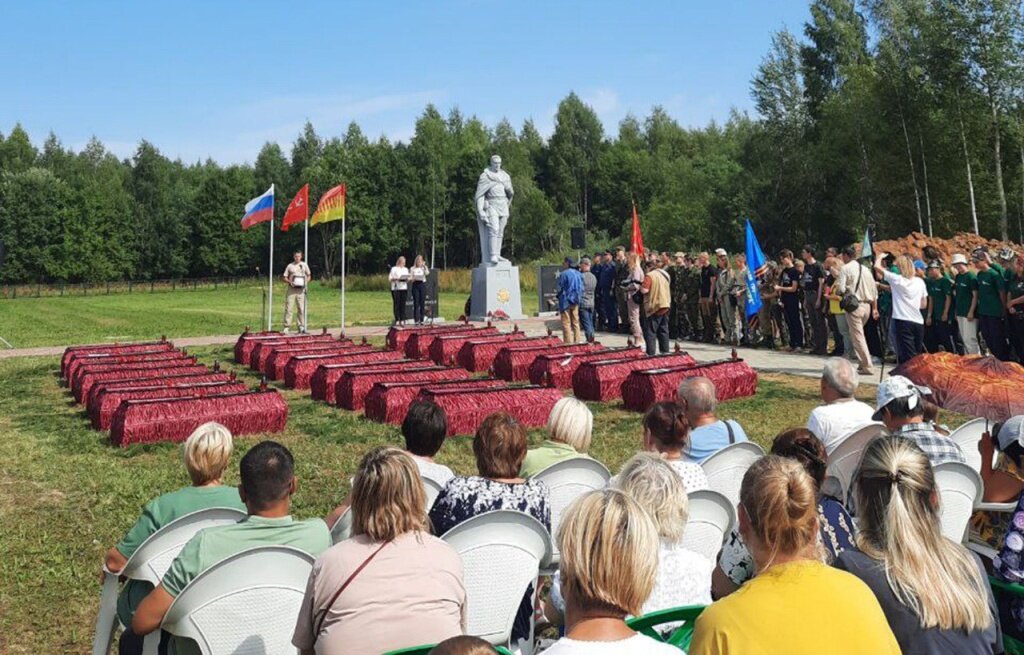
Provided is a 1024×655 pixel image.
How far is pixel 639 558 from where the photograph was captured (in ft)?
8.10

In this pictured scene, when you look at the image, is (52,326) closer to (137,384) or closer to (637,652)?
(137,384)

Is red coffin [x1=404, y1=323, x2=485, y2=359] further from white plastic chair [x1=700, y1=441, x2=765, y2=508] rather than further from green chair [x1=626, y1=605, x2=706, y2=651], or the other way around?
green chair [x1=626, y1=605, x2=706, y2=651]

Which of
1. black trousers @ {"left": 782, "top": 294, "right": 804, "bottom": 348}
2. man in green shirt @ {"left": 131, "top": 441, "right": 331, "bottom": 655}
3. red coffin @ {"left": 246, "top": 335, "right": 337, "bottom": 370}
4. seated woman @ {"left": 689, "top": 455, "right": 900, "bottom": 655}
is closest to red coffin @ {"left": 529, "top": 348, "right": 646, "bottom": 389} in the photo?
red coffin @ {"left": 246, "top": 335, "right": 337, "bottom": 370}

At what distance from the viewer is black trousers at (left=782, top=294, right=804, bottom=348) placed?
17.9m

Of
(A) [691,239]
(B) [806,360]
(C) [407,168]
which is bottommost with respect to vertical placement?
(B) [806,360]

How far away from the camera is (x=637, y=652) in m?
2.39

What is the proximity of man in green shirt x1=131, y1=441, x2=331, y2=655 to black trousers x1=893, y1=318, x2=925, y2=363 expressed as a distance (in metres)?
12.4

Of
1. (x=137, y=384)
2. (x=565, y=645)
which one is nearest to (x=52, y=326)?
(x=137, y=384)

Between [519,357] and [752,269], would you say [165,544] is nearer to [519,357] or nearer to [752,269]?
[519,357]

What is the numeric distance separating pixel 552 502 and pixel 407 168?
6958 cm

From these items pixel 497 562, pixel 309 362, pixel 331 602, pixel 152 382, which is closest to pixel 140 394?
pixel 152 382

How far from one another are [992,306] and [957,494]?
10.6 metres

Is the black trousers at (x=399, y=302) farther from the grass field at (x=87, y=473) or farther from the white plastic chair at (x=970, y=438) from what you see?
the white plastic chair at (x=970, y=438)

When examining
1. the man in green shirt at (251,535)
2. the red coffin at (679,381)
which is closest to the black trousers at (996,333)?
the red coffin at (679,381)
